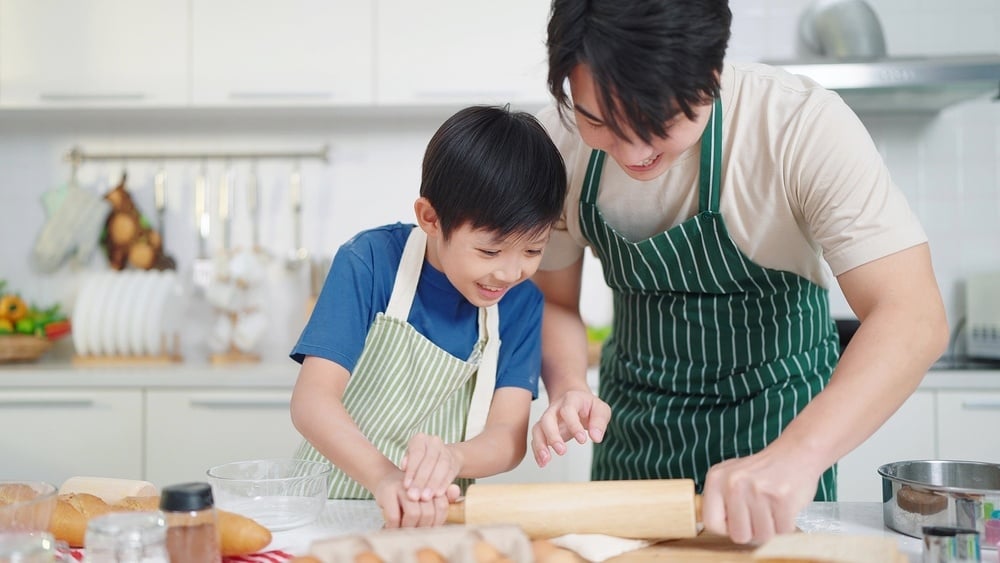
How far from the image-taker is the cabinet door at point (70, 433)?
2312 mm

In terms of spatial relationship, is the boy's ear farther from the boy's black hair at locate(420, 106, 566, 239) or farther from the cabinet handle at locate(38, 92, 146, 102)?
the cabinet handle at locate(38, 92, 146, 102)

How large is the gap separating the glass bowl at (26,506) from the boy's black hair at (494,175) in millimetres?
527

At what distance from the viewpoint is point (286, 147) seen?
280 cm

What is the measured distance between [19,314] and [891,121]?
8.15 feet

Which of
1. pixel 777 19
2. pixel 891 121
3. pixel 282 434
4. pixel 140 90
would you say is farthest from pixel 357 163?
pixel 891 121

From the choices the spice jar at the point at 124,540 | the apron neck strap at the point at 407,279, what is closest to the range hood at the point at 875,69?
the apron neck strap at the point at 407,279

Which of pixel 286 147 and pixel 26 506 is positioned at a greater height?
pixel 286 147

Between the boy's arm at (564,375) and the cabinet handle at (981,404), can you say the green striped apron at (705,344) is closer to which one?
the boy's arm at (564,375)

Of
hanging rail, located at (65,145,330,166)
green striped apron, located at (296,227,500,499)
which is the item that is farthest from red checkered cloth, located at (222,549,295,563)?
hanging rail, located at (65,145,330,166)

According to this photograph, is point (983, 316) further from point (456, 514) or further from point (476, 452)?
point (456, 514)

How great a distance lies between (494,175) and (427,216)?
119 millimetres

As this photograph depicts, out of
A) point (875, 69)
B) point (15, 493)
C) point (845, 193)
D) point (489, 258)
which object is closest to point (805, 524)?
point (845, 193)

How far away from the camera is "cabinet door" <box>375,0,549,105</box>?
98.2 inches

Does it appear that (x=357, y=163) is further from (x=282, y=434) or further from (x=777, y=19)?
(x=777, y=19)
